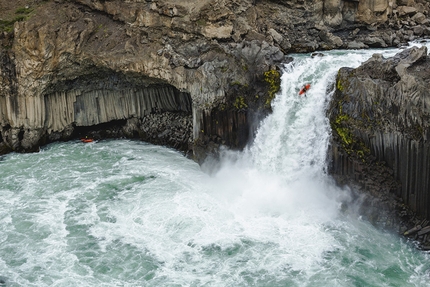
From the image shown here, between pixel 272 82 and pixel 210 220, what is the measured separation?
7.79 m

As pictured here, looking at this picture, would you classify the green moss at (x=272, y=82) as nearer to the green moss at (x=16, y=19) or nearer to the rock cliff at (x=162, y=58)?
the rock cliff at (x=162, y=58)

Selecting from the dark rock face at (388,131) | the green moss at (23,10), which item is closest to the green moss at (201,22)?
the dark rock face at (388,131)

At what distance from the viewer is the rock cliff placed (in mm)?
25219

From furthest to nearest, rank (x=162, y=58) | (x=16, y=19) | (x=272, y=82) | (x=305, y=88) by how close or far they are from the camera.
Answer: (x=16, y=19), (x=162, y=58), (x=272, y=82), (x=305, y=88)

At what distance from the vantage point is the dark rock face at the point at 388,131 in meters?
18.3

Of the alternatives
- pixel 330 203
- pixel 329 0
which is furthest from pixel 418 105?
pixel 329 0

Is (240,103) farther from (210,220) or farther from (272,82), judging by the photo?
(210,220)

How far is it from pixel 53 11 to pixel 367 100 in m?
19.9

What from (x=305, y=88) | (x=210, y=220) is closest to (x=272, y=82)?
(x=305, y=88)

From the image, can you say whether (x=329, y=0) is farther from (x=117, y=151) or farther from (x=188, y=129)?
(x=117, y=151)

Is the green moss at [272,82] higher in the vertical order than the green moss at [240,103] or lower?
higher

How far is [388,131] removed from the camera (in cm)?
1938

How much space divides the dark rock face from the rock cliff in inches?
180

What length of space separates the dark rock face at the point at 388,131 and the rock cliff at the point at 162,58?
15.0ft
